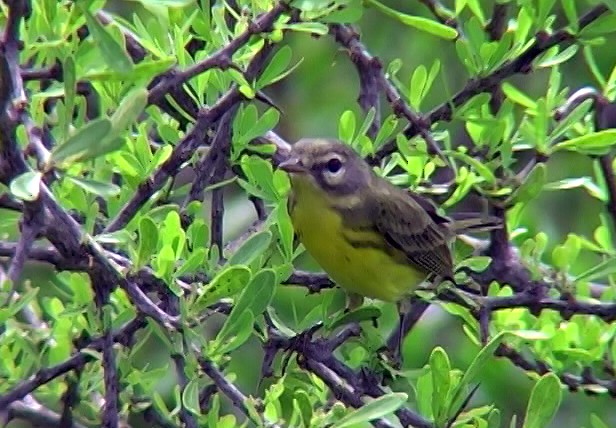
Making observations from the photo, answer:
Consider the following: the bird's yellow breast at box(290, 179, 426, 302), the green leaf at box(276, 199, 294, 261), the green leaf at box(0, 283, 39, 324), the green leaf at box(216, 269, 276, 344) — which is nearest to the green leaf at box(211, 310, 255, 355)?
the green leaf at box(216, 269, 276, 344)

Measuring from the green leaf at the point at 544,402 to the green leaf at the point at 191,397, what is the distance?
0.54 meters

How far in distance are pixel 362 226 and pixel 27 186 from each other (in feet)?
7.05

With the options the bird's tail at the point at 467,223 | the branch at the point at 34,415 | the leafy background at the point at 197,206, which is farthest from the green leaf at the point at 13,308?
the bird's tail at the point at 467,223

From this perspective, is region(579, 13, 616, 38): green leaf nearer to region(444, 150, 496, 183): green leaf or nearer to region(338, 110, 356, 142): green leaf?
region(444, 150, 496, 183): green leaf

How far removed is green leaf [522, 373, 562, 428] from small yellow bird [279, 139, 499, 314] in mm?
939

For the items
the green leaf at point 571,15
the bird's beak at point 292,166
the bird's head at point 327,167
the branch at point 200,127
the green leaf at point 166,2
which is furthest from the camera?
the bird's head at point 327,167

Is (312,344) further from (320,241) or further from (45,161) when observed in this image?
(320,241)

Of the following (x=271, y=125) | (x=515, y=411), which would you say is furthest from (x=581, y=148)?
(x=515, y=411)

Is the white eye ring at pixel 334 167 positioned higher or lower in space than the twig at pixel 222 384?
lower

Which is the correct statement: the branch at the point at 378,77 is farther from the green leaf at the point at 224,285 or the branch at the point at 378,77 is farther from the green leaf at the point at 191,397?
the green leaf at the point at 191,397

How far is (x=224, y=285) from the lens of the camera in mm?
1989

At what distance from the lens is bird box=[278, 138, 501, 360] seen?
3285mm

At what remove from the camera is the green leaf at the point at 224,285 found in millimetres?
1970

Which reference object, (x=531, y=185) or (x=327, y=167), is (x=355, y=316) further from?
(x=327, y=167)
